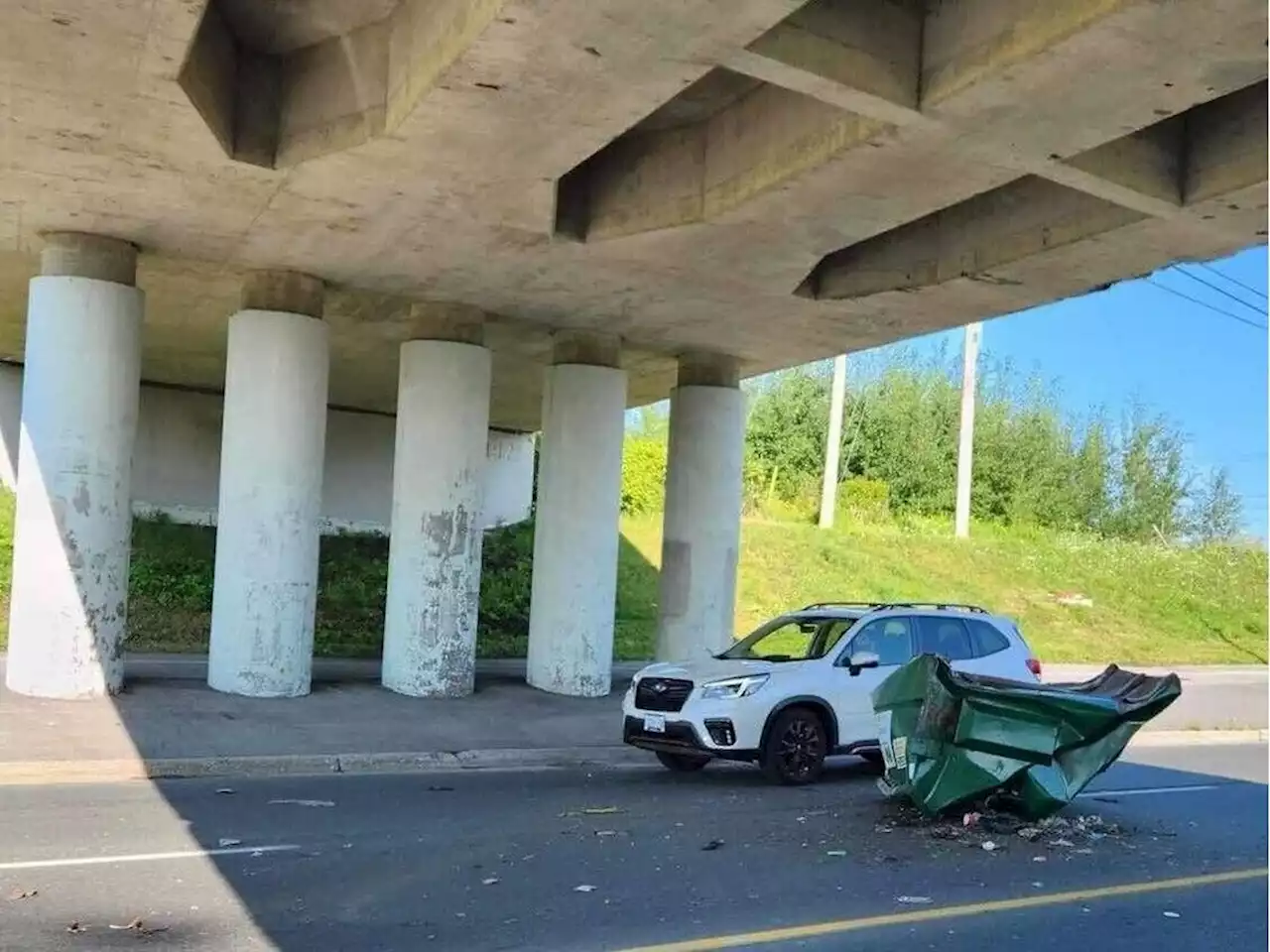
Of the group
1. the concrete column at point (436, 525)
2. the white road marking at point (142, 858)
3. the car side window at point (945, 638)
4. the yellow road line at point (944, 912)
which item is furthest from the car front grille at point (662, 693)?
the concrete column at point (436, 525)

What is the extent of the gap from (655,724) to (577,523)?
20.3 feet

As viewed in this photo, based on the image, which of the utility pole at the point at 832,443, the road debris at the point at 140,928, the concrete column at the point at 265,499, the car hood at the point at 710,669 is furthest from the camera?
the utility pole at the point at 832,443

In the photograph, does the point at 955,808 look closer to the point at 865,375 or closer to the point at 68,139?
the point at 68,139

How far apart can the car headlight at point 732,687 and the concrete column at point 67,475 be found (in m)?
7.12

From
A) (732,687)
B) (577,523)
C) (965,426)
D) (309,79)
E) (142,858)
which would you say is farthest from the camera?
(965,426)

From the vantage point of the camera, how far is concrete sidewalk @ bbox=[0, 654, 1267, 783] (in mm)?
10461

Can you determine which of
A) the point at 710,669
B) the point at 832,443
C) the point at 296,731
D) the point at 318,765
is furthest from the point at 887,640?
the point at 832,443

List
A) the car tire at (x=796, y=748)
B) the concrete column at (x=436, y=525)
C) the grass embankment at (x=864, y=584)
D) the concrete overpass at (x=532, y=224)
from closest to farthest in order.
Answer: the concrete overpass at (x=532, y=224) < the car tire at (x=796, y=748) < the concrete column at (x=436, y=525) < the grass embankment at (x=864, y=584)

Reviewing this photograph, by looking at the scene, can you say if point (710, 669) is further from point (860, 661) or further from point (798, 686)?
point (860, 661)

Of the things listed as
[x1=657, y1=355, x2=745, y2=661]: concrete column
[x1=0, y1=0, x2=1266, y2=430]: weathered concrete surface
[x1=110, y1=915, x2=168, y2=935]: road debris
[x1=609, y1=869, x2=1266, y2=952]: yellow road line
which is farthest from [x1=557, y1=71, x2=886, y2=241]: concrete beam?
[x1=110, y1=915, x2=168, y2=935]: road debris

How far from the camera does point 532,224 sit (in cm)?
1178

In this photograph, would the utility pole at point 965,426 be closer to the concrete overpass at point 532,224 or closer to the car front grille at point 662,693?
the concrete overpass at point 532,224

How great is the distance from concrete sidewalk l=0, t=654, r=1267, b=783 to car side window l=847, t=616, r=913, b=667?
283 centimetres

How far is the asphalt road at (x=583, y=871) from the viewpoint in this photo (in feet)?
19.6
